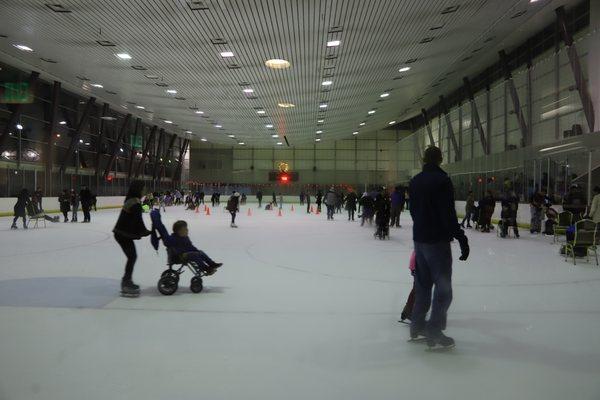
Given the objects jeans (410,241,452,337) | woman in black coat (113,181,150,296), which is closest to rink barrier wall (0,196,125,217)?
woman in black coat (113,181,150,296)

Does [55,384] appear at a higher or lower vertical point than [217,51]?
lower

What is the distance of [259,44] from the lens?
13.1 meters

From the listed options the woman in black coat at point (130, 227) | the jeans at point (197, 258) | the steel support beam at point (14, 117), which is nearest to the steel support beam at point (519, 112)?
the jeans at point (197, 258)

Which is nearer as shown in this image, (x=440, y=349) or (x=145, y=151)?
(x=440, y=349)

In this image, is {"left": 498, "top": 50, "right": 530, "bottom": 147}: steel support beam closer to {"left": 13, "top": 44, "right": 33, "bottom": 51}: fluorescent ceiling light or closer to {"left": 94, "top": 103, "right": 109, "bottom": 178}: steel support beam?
{"left": 13, "top": 44, "right": 33, "bottom": 51}: fluorescent ceiling light

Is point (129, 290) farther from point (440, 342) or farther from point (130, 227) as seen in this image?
point (440, 342)

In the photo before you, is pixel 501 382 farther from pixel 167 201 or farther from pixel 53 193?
pixel 167 201

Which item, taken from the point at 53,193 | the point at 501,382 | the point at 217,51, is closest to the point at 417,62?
the point at 217,51

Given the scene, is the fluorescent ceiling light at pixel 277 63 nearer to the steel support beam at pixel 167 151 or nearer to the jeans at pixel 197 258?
the jeans at pixel 197 258

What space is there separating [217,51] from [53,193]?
14302 millimetres

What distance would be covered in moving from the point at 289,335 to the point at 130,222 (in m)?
2.30

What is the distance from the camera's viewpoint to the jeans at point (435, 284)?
11.0ft

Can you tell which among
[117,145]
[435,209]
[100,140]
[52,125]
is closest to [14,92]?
[52,125]

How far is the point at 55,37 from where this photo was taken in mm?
12977
